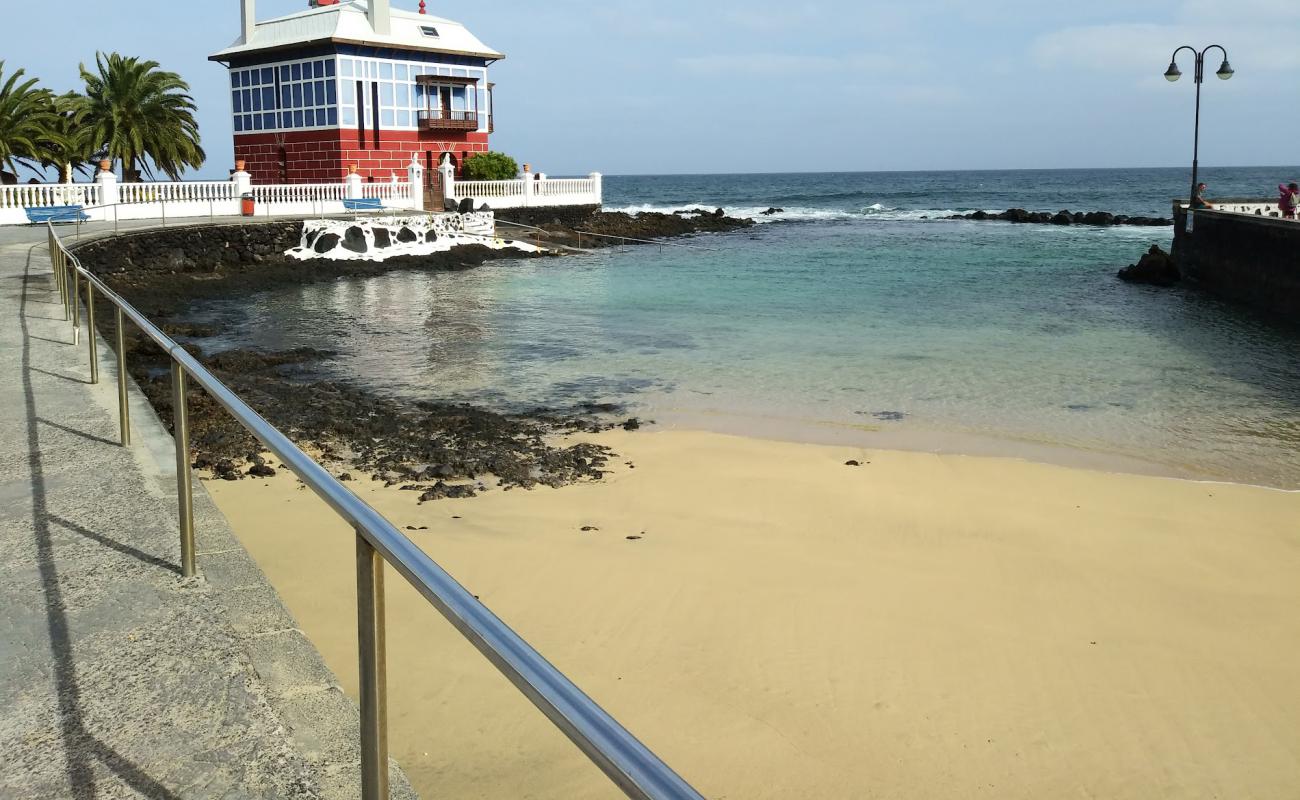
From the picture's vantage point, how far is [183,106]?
40.3m

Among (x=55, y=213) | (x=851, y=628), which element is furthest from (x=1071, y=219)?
(x=851, y=628)

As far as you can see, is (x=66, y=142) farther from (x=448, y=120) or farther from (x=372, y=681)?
(x=372, y=681)

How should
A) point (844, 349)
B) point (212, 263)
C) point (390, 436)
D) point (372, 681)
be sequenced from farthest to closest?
point (212, 263) → point (844, 349) → point (390, 436) → point (372, 681)

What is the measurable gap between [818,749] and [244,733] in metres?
2.74

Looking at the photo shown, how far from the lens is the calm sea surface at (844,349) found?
12148mm

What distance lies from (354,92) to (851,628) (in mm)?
37891

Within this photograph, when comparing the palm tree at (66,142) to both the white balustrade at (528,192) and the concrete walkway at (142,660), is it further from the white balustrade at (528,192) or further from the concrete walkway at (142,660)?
the concrete walkway at (142,660)

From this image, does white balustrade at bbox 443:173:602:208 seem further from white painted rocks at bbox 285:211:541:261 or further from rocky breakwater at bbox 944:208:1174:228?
rocky breakwater at bbox 944:208:1174:228

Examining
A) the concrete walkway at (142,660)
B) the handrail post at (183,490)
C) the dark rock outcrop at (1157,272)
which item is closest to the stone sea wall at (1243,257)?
the dark rock outcrop at (1157,272)

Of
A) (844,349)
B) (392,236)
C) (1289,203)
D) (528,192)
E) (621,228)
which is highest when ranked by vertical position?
(528,192)

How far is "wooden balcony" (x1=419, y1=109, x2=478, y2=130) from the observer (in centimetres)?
4144

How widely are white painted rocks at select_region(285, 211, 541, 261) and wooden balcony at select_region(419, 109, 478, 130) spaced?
8012 mm

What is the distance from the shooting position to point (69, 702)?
3.07 metres

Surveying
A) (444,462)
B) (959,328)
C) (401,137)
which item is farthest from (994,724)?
(401,137)
